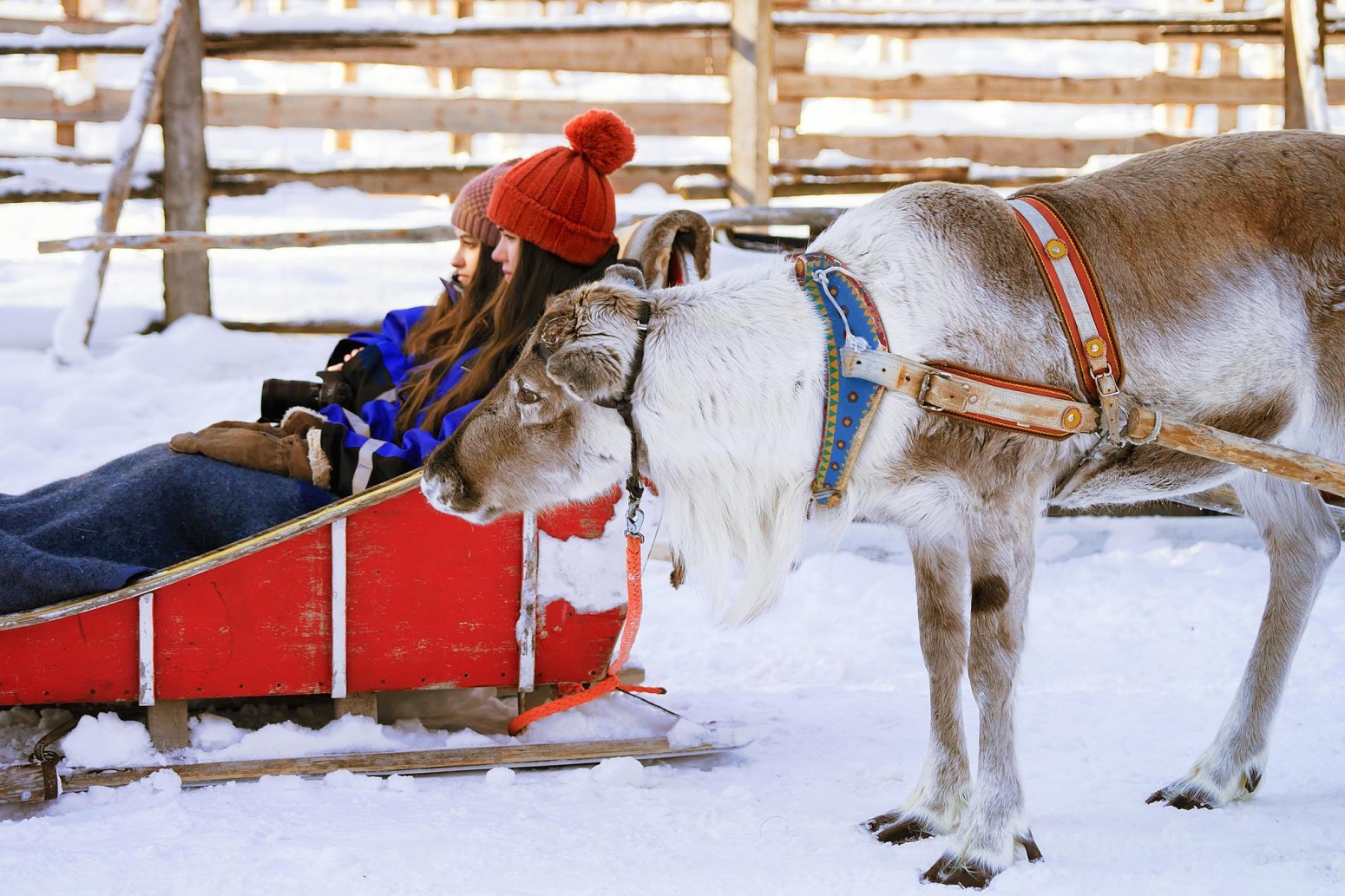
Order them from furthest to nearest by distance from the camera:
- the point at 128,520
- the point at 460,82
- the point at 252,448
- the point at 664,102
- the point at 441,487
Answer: the point at 460,82, the point at 664,102, the point at 252,448, the point at 128,520, the point at 441,487

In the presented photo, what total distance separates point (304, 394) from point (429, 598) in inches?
34.9

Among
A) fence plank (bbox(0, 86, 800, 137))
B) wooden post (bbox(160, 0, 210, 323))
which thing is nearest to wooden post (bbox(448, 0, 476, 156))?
fence plank (bbox(0, 86, 800, 137))

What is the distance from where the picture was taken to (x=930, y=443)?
2.43 m

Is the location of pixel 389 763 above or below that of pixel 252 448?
below

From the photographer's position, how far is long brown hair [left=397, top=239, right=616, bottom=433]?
314cm

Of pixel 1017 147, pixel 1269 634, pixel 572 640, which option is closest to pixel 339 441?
pixel 572 640

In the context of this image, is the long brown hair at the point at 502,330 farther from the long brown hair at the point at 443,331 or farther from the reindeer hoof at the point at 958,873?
the reindeer hoof at the point at 958,873

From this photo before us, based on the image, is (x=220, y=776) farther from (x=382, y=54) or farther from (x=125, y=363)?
(x=382, y=54)

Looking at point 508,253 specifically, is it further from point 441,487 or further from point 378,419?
point 441,487

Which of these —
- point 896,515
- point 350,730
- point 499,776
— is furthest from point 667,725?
point 896,515

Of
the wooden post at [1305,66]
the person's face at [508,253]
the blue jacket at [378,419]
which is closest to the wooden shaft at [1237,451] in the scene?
the blue jacket at [378,419]

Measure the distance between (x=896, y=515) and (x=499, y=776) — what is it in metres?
1.17

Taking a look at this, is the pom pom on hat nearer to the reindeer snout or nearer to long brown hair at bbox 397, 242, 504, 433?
long brown hair at bbox 397, 242, 504, 433

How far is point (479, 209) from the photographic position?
3.57 m
